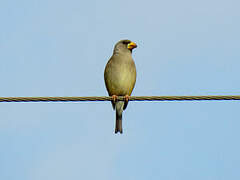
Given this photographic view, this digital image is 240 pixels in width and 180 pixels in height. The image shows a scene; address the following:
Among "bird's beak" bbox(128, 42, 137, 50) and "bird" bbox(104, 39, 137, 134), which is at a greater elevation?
"bird's beak" bbox(128, 42, 137, 50)

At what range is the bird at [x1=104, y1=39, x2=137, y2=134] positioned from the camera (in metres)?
7.46

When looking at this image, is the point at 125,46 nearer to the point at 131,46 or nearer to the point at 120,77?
the point at 131,46

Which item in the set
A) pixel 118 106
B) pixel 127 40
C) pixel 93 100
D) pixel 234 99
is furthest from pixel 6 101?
pixel 127 40

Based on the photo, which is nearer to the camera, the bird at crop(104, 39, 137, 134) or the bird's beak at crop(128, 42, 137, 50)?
the bird at crop(104, 39, 137, 134)

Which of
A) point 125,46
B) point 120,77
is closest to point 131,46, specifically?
point 125,46

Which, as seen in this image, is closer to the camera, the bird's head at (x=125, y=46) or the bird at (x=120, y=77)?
the bird at (x=120, y=77)

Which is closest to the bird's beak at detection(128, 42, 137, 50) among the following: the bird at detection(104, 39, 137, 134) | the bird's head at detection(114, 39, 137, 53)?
the bird's head at detection(114, 39, 137, 53)

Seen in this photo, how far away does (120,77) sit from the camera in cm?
744

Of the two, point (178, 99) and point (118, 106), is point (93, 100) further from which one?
point (118, 106)

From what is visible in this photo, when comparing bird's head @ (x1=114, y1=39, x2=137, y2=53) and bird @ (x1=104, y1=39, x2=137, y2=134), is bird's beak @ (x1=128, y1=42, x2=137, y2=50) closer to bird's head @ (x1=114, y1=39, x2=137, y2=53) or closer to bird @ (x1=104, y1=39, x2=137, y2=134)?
bird's head @ (x1=114, y1=39, x2=137, y2=53)

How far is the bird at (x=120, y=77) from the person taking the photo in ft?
24.5

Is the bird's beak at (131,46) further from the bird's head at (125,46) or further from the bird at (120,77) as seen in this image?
the bird at (120,77)

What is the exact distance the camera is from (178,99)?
499cm

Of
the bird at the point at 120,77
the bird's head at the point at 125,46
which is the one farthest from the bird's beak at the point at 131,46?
the bird at the point at 120,77
